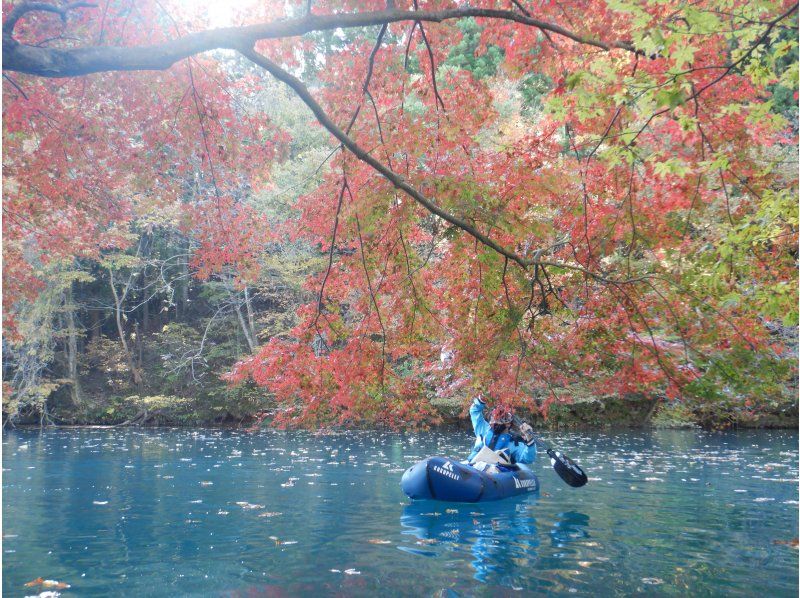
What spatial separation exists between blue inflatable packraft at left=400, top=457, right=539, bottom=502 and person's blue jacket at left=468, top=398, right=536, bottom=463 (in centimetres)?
107

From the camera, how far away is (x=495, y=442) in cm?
1084

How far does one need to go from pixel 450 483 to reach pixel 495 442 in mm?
1940

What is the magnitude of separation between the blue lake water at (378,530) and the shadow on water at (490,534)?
0.09ft

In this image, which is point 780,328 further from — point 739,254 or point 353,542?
point 353,542

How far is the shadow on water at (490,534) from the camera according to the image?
6.17 meters

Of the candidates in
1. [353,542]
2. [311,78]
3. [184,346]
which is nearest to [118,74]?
[353,542]

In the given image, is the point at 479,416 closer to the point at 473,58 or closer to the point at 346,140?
the point at 346,140

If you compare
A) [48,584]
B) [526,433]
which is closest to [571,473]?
[526,433]

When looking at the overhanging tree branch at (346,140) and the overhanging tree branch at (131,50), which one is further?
the overhanging tree branch at (346,140)

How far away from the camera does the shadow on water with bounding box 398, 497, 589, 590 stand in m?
6.17

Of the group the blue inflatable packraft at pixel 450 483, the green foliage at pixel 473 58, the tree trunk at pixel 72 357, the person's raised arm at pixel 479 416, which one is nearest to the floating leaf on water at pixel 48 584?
the blue inflatable packraft at pixel 450 483

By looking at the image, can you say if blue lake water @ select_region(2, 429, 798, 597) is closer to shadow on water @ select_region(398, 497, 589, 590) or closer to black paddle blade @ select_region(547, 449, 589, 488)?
shadow on water @ select_region(398, 497, 589, 590)

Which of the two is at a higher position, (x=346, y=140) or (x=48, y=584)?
(x=346, y=140)

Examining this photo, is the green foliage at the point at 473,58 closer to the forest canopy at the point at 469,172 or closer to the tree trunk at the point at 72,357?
the forest canopy at the point at 469,172
